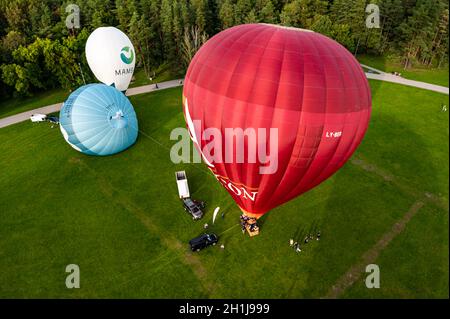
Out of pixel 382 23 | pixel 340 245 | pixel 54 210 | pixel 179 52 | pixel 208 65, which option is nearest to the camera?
pixel 208 65

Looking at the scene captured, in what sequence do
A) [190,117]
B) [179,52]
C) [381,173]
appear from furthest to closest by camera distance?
[179,52] → [381,173] → [190,117]

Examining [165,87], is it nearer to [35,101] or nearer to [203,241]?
[35,101]

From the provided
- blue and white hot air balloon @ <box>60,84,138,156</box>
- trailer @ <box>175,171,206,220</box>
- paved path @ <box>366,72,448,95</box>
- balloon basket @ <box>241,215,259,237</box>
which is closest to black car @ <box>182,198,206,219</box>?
trailer @ <box>175,171,206,220</box>

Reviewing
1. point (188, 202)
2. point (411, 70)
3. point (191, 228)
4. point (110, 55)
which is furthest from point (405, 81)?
point (191, 228)

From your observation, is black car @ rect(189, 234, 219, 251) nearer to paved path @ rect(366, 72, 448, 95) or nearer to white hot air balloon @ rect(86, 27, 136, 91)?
white hot air balloon @ rect(86, 27, 136, 91)

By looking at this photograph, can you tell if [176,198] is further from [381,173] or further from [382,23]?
[382,23]

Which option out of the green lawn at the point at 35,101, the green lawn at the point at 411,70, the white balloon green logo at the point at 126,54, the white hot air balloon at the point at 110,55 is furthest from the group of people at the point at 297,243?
the green lawn at the point at 411,70

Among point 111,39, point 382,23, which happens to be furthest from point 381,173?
point 382,23
